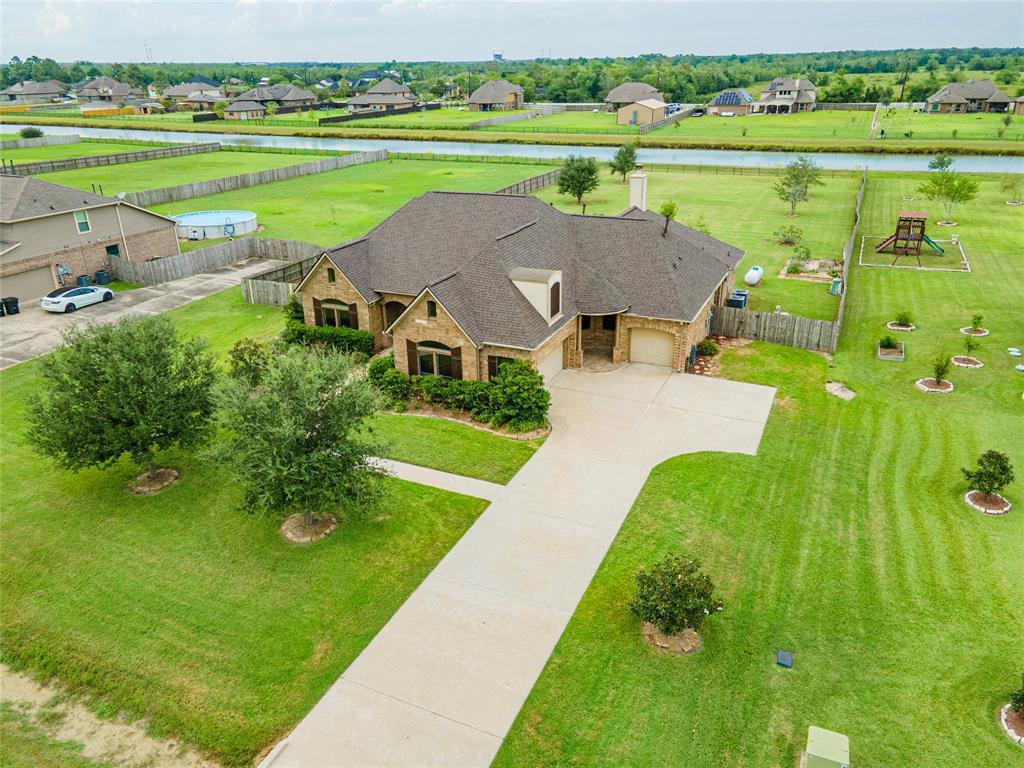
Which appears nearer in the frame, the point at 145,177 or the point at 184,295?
the point at 184,295

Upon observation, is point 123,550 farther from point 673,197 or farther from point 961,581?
point 673,197

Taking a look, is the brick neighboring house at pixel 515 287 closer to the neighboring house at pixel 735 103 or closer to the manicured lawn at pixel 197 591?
the manicured lawn at pixel 197 591

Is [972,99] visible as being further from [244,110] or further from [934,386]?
[244,110]

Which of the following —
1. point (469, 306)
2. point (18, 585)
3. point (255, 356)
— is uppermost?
point (469, 306)

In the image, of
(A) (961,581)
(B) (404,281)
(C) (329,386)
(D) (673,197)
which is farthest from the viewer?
(D) (673,197)

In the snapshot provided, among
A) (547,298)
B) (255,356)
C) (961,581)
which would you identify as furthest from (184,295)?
(961,581)

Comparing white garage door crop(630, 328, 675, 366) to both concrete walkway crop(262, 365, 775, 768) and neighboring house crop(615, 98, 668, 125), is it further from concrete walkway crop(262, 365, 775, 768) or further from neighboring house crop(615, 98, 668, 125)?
neighboring house crop(615, 98, 668, 125)
